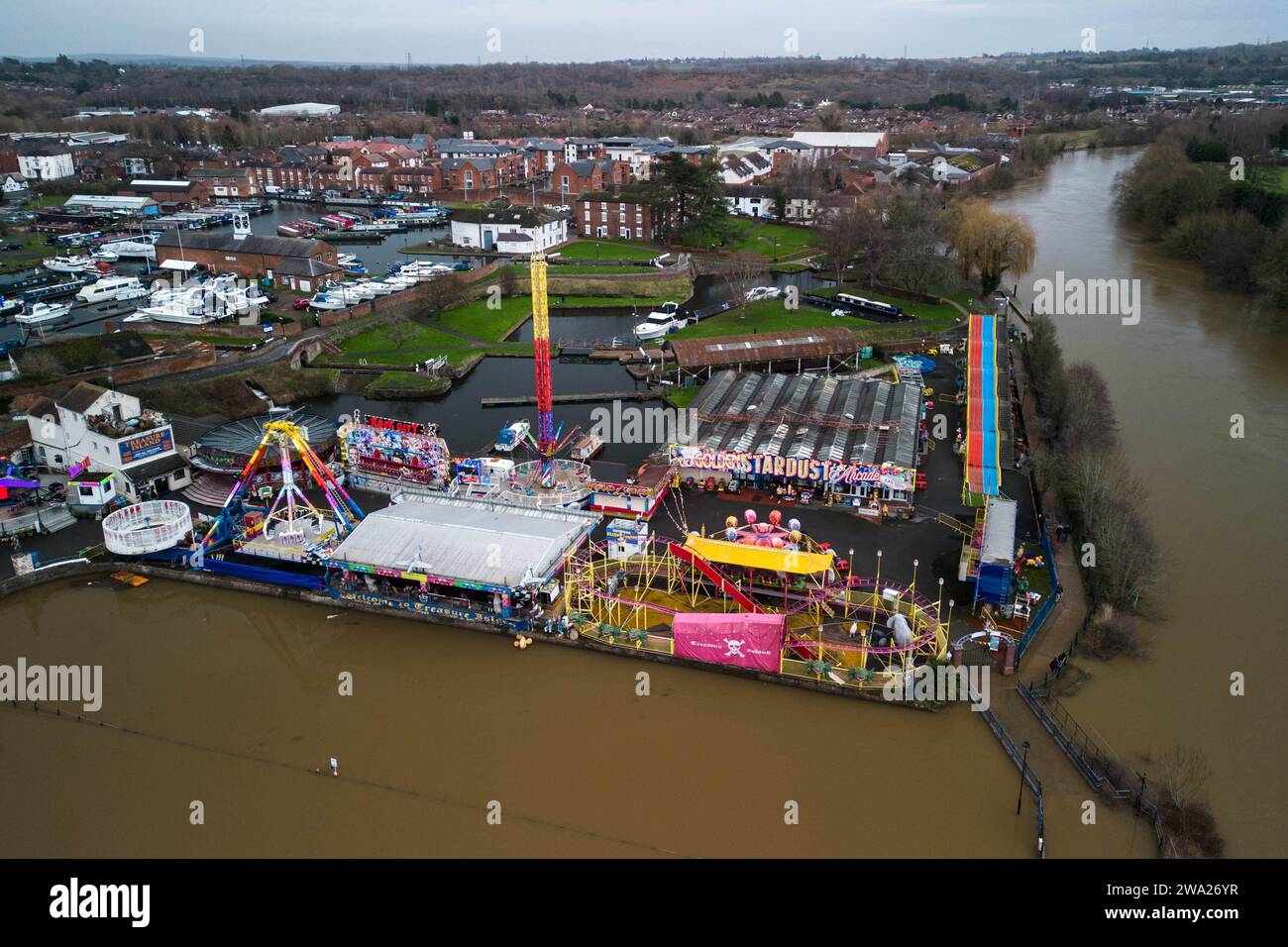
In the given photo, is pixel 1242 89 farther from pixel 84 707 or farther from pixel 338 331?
pixel 84 707

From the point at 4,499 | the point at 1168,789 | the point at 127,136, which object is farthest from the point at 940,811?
the point at 127,136

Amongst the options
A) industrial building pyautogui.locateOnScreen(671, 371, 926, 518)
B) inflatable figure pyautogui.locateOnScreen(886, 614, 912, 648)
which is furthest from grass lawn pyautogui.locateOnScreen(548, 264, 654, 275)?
inflatable figure pyautogui.locateOnScreen(886, 614, 912, 648)

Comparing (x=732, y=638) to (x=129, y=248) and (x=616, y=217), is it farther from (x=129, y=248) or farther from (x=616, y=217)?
(x=129, y=248)

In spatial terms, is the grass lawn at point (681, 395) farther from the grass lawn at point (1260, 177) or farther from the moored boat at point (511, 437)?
the grass lawn at point (1260, 177)

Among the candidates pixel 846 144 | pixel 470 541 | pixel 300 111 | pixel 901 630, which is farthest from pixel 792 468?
pixel 300 111

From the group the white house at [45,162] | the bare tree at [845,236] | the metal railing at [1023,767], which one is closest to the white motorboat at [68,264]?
the white house at [45,162]

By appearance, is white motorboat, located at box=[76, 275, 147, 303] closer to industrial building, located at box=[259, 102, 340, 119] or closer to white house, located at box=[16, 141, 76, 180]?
white house, located at box=[16, 141, 76, 180]
